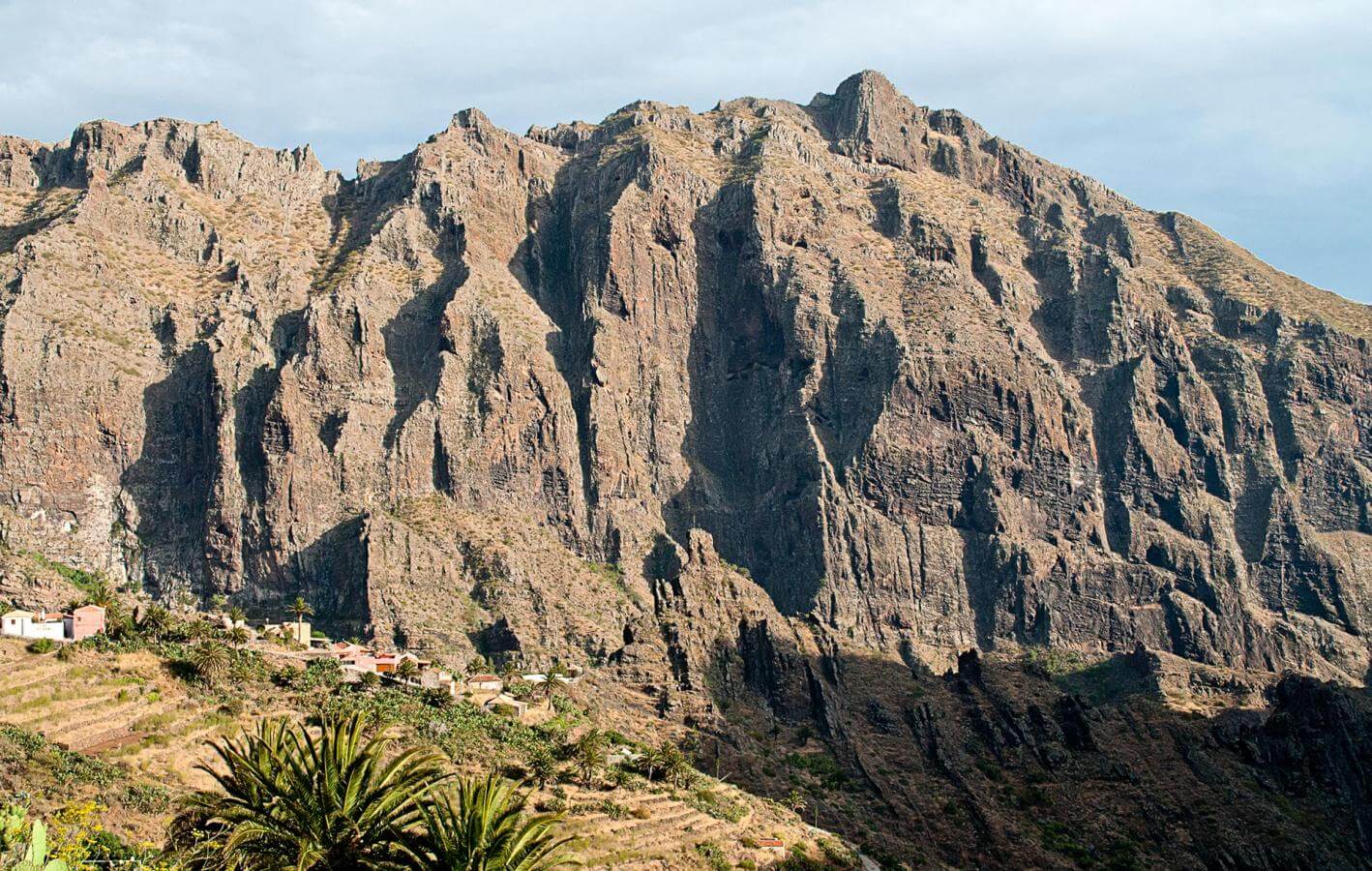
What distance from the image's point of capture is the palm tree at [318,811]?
64812mm

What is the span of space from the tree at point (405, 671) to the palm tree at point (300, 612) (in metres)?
24.0

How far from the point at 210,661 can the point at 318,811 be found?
53.1 metres

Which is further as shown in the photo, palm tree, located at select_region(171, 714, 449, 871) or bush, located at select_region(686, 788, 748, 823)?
bush, located at select_region(686, 788, 748, 823)

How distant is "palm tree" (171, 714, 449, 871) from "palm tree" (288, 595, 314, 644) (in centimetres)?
10402

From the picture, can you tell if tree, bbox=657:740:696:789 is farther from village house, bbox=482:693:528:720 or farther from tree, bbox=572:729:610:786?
village house, bbox=482:693:528:720

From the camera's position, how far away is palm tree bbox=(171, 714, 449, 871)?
6481 cm

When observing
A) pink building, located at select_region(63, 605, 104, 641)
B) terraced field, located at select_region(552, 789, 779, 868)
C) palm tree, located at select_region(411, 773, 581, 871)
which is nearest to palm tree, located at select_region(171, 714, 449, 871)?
palm tree, located at select_region(411, 773, 581, 871)

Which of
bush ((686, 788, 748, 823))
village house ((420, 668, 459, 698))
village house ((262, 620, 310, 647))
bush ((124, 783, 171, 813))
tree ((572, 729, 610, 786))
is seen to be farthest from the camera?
village house ((262, 620, 310, 647))

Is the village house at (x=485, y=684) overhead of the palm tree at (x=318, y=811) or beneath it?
overhead

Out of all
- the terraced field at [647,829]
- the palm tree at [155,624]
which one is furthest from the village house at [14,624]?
the terraced field at [647,829]

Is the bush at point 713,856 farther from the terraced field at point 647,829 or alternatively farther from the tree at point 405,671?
the tree at point 405,671

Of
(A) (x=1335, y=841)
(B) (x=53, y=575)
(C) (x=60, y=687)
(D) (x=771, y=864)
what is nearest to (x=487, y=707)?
(D) (x=771, y=864)

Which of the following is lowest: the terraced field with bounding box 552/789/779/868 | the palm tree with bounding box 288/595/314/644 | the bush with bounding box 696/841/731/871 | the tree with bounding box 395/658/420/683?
the bush with bounding box 696/841/731/871

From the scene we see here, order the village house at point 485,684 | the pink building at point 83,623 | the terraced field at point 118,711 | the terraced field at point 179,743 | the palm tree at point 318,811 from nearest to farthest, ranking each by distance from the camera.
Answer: the palm tree at point 318,811 < the terraced field at point 118,711 < the terraced field at point 179,743 < the pink building at point 83,623 < the village house at point 485,684
